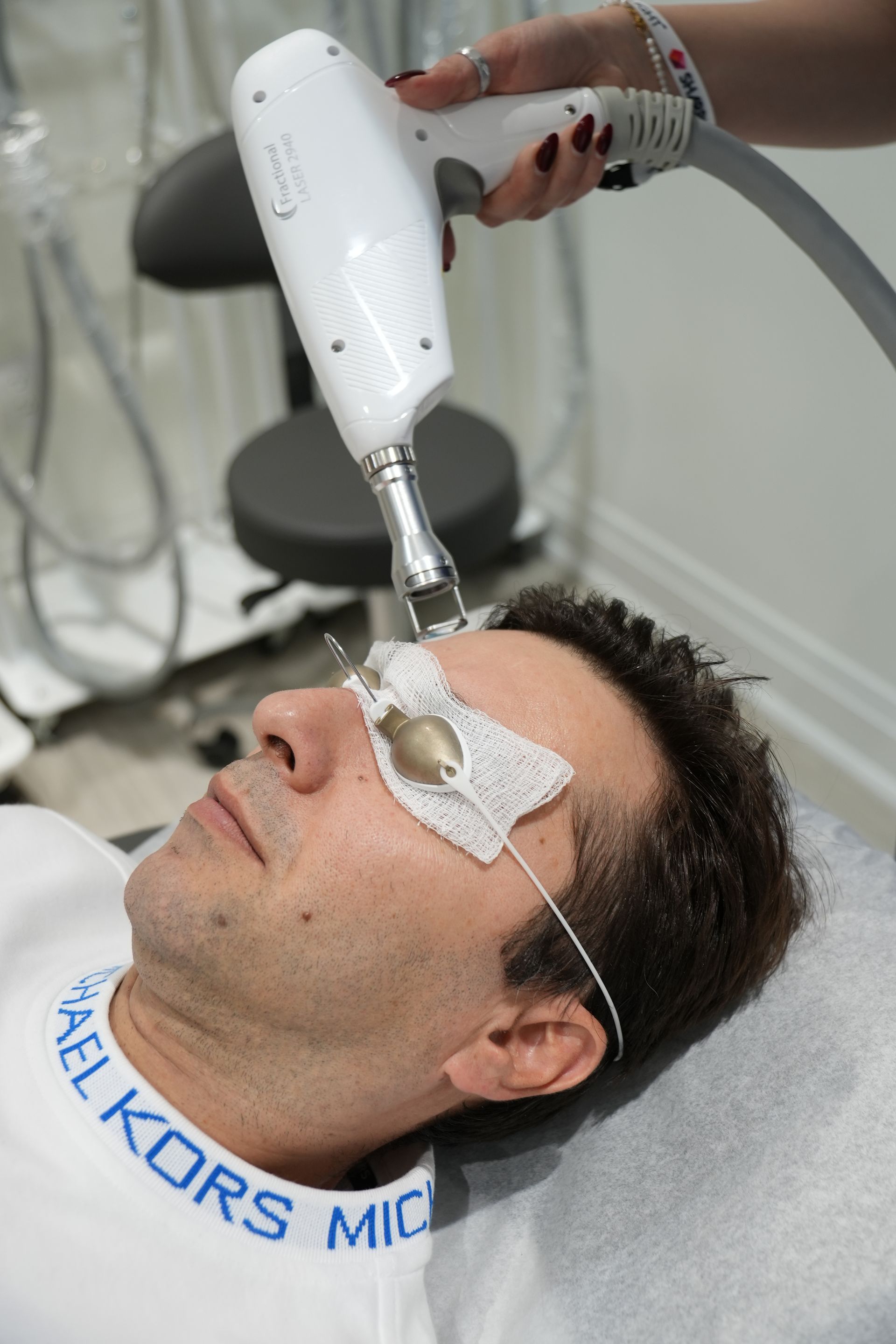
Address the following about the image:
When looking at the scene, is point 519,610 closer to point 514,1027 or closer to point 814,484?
point 514,1027

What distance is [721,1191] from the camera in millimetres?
955

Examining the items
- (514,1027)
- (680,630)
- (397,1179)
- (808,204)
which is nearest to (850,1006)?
(514,1027)

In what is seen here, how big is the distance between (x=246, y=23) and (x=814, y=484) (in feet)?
4.47

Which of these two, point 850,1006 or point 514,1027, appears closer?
point 514,1027

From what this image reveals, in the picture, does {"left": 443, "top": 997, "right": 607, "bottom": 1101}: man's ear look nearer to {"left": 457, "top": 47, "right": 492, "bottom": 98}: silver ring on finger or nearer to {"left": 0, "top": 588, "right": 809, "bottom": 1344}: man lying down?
{"left": 0, "top": 588, "right": 809, "bottom": 1344}: man lying down

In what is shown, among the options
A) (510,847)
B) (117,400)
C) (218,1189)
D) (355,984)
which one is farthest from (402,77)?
(117,400)

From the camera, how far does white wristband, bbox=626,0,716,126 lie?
986 mm

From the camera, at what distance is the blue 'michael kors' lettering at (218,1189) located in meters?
0.87

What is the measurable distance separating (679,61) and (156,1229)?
3.59 feet

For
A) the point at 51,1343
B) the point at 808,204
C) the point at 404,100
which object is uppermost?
the point at 404,100

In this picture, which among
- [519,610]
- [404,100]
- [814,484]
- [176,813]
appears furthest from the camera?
[176,813]

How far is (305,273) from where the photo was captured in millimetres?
877

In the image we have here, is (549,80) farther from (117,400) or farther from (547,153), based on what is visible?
(117,400)

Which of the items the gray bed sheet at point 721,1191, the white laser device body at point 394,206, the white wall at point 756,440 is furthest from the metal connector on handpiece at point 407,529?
the white wall at point 756,440
